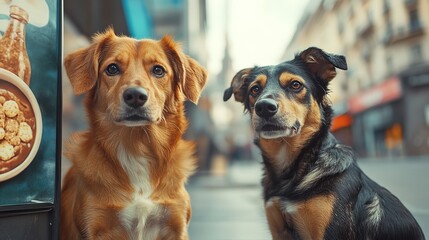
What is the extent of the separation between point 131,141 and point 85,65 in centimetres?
37

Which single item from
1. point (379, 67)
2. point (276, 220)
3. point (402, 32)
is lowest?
point (276, 220)

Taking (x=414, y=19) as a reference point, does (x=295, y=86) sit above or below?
below

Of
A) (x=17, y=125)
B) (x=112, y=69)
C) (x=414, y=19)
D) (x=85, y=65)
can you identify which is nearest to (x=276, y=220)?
(x=112, y=69)

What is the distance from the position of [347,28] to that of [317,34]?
0.32m

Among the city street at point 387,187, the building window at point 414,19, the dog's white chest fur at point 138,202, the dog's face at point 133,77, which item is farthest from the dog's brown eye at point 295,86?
the building window at point 414,19

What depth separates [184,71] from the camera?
5.52 ft

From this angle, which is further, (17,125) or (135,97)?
(17,125)

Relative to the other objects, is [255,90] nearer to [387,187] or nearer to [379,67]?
[387,187]

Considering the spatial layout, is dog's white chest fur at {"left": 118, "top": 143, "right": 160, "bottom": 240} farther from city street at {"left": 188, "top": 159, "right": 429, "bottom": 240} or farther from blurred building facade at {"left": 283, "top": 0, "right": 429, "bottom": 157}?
blurred building facade at {"left": 283, "top": 0, "right": 429, "bottom": 157}

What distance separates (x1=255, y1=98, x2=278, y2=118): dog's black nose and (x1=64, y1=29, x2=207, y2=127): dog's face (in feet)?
0.98

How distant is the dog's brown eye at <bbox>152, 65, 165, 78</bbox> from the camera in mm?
1622

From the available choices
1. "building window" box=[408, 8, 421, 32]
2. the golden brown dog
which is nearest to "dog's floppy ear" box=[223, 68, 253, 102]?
the golden brown dog

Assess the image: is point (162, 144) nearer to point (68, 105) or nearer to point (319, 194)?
point (319, 194)

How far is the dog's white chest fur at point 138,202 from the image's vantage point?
1.61 meters
